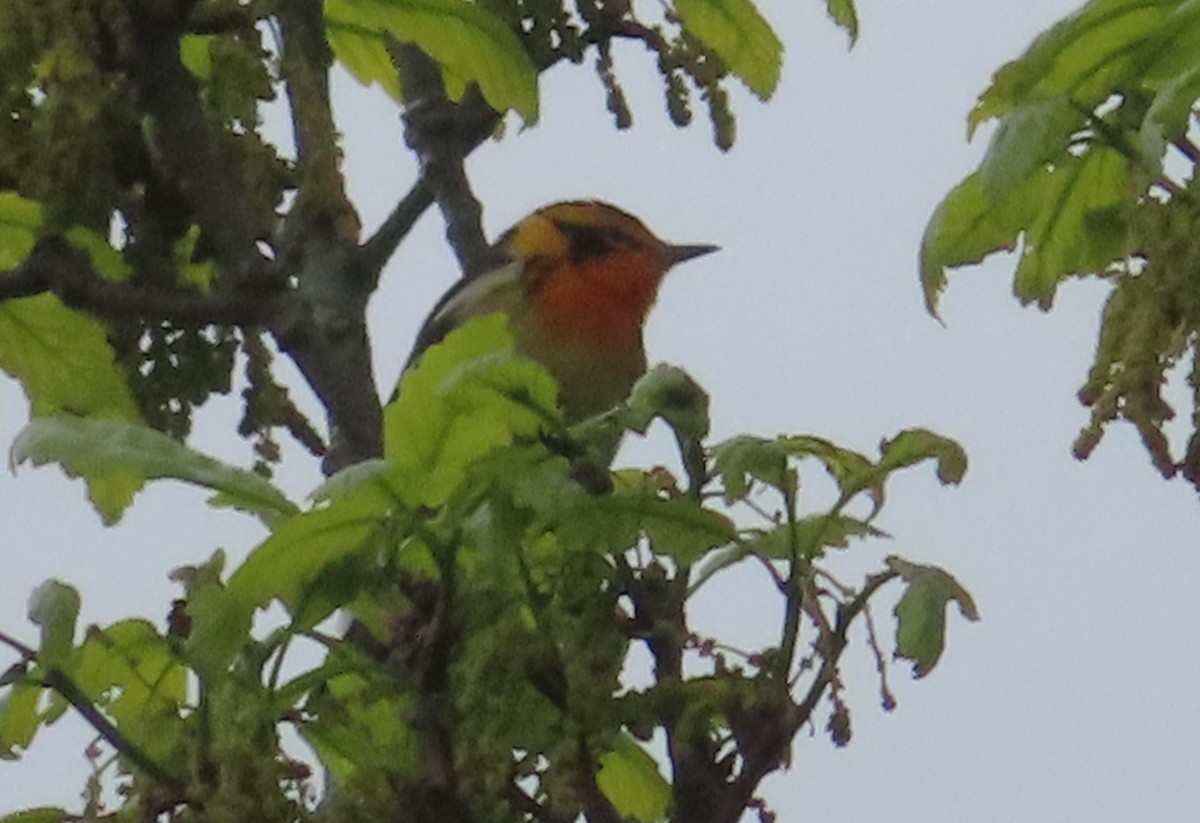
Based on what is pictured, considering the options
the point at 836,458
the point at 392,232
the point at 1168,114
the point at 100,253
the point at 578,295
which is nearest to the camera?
the point at 1168,114

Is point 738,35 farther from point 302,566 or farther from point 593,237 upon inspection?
point 593,237

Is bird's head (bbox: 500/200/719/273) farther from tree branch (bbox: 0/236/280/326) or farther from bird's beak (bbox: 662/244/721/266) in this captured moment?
tree branch (bbox: 0/236/280/326)

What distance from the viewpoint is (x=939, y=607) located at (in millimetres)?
996

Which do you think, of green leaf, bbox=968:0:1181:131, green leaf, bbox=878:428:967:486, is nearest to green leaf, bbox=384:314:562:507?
green leaf, bbox=878:428:967:486

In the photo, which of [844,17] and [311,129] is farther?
[844,17]

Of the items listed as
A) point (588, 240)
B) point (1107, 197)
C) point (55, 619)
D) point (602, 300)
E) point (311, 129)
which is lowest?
point (55, 619)

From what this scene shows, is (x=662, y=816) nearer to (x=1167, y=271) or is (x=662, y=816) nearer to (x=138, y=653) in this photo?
(x=138, y=653)

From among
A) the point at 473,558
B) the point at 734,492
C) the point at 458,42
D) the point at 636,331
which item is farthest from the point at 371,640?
the point at 636,331

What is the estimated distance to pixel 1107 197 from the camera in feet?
3.67

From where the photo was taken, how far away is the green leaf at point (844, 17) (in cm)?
129

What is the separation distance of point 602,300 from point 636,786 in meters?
1.18

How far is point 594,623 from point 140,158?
1.56ft

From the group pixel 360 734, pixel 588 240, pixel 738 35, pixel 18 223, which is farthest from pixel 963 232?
pixel 588 240

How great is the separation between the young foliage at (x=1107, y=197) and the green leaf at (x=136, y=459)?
0.34 m
